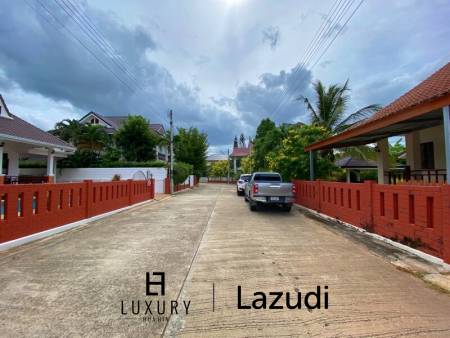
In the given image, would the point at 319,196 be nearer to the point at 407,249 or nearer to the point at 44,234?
the point at 407,249

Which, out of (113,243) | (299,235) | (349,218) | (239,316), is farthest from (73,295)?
(349,218)

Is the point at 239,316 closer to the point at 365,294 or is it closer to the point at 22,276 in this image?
the point at 365,294

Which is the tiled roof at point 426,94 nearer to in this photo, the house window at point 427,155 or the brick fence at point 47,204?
the house window at point 427,155

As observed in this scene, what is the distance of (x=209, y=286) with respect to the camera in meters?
4.84

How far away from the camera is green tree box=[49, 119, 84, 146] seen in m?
29.4

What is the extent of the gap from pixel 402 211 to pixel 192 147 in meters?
40.9

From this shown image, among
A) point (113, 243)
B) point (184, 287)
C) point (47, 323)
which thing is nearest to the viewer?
point (47, 323)

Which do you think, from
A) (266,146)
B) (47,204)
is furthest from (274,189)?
(266,146)

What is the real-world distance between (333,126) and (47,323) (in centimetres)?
2075

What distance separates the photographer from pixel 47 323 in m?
3.65

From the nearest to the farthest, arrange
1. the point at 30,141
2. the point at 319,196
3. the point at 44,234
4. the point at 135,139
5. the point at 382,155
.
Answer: the point at 44,234 < the point at 319,196 < the point at 382,155 < the point at 30,141 < the point at 135,139

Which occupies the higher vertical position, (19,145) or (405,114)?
(19,145)

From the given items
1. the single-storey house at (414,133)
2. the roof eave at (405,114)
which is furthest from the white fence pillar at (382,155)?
the roof eave at (405,114)

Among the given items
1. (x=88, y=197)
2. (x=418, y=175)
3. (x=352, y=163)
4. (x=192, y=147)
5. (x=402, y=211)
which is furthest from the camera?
(x=192, y=147)
